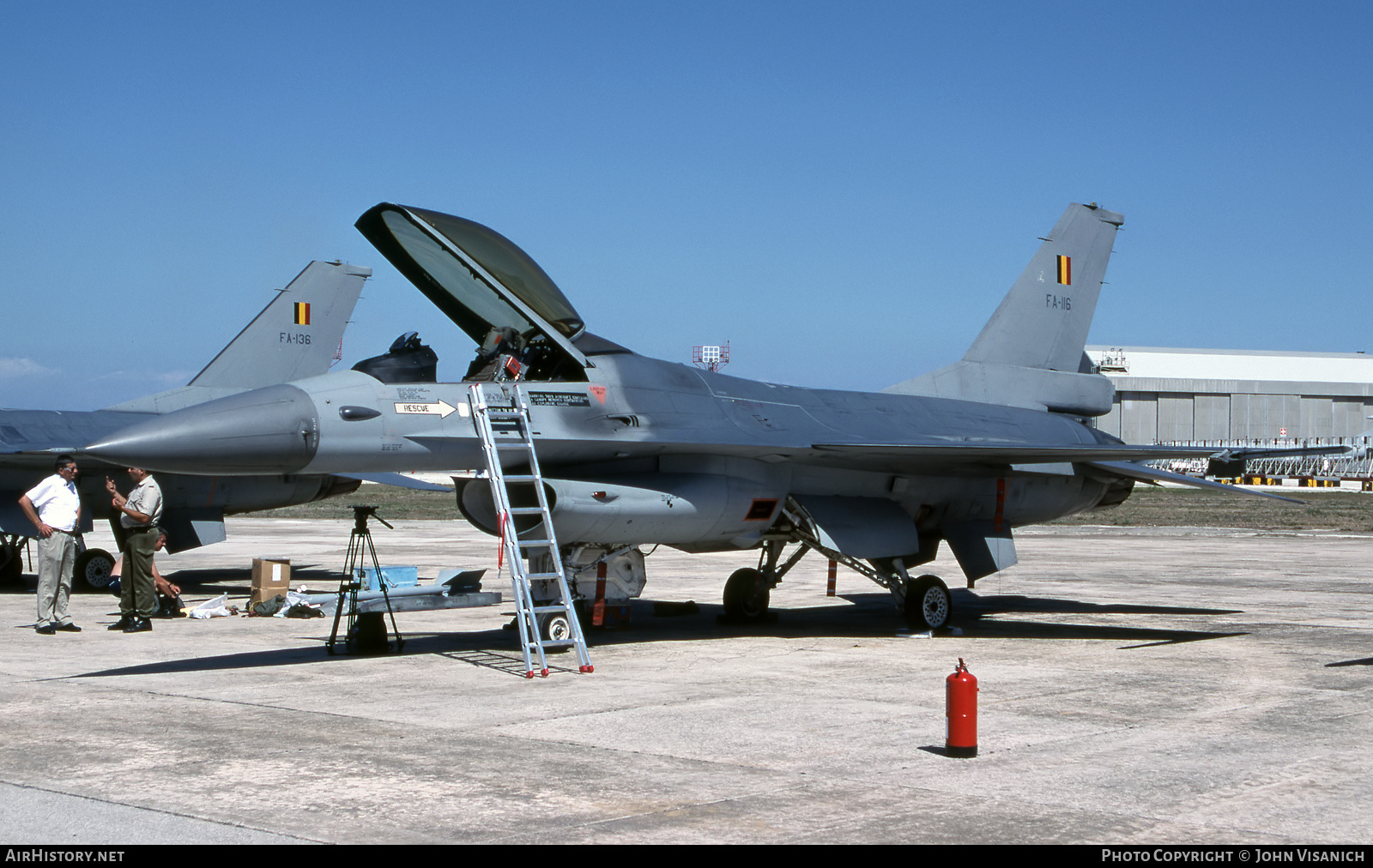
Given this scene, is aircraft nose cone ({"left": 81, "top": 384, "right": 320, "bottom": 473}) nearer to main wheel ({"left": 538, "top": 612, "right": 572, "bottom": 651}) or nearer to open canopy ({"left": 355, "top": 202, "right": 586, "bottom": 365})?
open canopy ({"left": 355, "top": 202, "right": 586, "bottom": 365})

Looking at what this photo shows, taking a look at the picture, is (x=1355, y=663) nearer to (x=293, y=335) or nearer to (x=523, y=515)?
(x=523, y=515)

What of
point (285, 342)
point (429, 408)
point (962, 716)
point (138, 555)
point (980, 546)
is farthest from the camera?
point (285, 342)

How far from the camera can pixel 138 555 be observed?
12.8 meters

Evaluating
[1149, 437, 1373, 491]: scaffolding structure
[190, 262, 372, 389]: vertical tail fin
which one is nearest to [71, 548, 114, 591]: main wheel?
[190, 262, 372, 389]: vertical tail fin

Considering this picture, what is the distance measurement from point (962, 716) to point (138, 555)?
29.9 ft

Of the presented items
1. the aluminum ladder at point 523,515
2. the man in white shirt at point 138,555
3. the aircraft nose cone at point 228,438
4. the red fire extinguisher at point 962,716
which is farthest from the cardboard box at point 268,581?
the red fire extinguisher at point 962,716

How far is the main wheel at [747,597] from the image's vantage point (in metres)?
13.9

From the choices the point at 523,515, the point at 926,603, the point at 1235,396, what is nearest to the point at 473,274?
the point at 523,515

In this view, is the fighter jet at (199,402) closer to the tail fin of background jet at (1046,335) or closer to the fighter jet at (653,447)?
the fighter jet at (653,447)

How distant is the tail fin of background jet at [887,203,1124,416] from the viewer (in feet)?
52.1

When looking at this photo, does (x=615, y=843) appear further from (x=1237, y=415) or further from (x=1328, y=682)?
(x=1237, y=415)

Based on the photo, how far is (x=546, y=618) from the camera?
11.1 m

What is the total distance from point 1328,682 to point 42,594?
438 inches

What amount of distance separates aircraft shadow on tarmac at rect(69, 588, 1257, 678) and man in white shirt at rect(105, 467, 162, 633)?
1.69 metres
